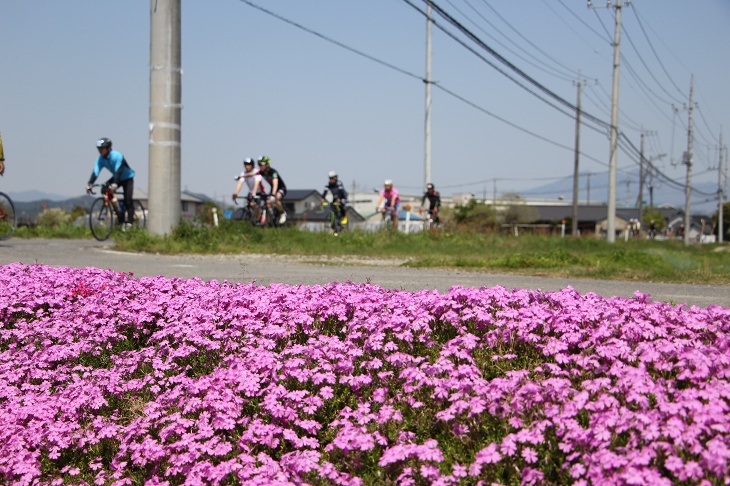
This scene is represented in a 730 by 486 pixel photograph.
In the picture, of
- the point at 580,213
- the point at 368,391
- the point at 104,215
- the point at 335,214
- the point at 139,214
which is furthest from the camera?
the point at 580,213

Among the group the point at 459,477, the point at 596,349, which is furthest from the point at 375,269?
the point at 459,477

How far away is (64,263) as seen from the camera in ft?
36.8

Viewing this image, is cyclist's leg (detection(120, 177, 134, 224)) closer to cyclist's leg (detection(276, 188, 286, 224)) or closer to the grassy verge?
the grassy verge

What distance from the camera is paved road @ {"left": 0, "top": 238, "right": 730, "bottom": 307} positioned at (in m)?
9.10

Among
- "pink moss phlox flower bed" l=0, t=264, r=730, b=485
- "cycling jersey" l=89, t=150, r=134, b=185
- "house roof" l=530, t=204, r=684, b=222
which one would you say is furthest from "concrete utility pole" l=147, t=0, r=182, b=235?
"house roof" l=530, t=204, r=684, b=222

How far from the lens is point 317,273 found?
1052 cm

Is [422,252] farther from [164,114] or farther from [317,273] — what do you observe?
[317,273]

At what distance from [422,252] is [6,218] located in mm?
8466

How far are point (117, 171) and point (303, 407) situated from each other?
1294 centimetres

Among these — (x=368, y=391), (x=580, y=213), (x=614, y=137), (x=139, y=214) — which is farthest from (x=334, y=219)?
(x=580, y=213)

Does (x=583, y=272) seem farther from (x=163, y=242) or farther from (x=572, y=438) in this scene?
(x=572, y=438)

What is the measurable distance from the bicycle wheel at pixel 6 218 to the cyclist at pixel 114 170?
1.51 metres

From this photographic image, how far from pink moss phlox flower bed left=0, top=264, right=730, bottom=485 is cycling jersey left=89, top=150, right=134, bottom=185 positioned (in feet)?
33.2

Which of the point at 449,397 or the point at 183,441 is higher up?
the point at 449,397
